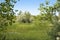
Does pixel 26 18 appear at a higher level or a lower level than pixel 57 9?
lower

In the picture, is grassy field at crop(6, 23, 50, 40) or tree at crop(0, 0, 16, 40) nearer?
tree at crop(0, 0, 16, 40)

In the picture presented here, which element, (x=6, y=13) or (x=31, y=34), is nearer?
(x=6, y=13)

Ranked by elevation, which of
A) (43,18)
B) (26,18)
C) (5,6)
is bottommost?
(26,18)

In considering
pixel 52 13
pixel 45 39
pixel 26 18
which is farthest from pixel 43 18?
pixel 26 18

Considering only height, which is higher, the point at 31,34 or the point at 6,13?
the point at 6,13

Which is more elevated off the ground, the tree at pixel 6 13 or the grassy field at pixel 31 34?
the tree at pixel 6 13

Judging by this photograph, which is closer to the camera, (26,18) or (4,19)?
(4,19)

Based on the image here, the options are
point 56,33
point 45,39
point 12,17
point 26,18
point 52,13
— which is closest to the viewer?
point 12,17

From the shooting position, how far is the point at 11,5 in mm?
9812

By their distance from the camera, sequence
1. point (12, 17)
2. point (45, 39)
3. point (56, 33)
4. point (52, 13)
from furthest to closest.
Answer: point (45, 39), point (56, 33), point (52, 13), point (12, 17)

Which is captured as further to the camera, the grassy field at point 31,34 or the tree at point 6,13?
the grassy field at point 31,34

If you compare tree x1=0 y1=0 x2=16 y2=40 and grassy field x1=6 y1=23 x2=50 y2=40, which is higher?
tree x1=0 y1=0 x2=16 y2=40

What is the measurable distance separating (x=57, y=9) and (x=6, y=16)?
5037mm

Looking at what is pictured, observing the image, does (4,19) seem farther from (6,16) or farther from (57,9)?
(57,9)
